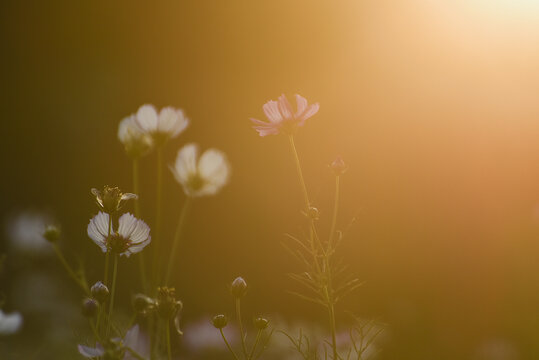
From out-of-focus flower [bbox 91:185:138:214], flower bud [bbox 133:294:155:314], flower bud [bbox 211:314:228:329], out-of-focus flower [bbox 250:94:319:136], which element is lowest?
flower bud [bbox 211:314:228:329]

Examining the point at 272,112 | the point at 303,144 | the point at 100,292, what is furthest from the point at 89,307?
the point at 303,144

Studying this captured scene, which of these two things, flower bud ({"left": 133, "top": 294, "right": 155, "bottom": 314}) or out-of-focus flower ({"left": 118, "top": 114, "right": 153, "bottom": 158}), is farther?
out-of-focus flower ({"left": 118, "top": 114, "right": 153, "bottom": 158})

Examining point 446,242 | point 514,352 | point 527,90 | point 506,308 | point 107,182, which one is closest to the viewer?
point 514,352

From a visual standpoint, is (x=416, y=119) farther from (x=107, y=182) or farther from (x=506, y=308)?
(x=107, y=182)

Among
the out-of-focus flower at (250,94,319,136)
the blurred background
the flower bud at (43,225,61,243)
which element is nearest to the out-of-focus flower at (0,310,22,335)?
the flower bud at (43,225,61,243)

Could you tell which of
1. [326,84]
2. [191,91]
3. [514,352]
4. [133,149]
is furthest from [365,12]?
[133,149]

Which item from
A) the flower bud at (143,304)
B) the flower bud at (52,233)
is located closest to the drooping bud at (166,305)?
the flower bud at (143,304)

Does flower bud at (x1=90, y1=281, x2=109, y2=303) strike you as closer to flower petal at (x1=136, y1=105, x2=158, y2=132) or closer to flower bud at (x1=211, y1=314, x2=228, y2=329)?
flower bud at (x1=211, y1=314, x2=228, y2=329)
